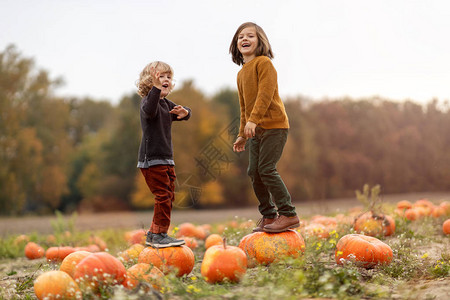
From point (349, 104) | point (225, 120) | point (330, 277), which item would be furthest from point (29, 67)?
point (330, 277)

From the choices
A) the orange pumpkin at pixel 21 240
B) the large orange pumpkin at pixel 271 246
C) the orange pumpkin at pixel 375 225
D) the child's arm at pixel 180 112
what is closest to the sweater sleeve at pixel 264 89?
the child's arm at pixel 180 112

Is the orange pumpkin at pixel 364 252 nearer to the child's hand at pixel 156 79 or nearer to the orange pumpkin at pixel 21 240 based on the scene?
the child's hand at pixel 156 79

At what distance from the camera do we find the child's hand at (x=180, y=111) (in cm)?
404

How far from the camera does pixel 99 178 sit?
28.4m

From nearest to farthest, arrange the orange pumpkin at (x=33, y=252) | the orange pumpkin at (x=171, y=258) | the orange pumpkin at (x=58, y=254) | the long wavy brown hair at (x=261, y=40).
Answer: the orange pumpkin at (x=171, y=258)
the long wavy brown hair at (x=261, y=40)
the orange pumpkin at (x=58, y=254)
the orange pumpkin at (x=33, y=252)

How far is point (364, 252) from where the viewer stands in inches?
154

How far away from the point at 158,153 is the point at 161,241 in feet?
2.36

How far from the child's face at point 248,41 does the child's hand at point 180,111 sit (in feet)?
2.43

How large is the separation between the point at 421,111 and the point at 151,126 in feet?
72.0

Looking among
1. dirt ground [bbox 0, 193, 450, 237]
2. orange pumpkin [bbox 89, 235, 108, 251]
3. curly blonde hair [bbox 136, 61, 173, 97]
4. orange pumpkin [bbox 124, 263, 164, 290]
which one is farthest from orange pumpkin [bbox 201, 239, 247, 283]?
dirt ground [bbox 0, 193, 450, 237]

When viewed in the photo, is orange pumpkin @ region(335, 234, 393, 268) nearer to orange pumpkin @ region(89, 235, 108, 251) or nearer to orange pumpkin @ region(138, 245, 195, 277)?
orange pumpkin @ region(138, 245, 195, 277)

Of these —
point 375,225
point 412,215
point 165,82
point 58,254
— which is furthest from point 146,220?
point 165,82

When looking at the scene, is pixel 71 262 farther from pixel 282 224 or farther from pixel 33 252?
pixel 33 252

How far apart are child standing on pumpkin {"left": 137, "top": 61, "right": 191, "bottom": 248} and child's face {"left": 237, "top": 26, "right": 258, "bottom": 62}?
693 mm
